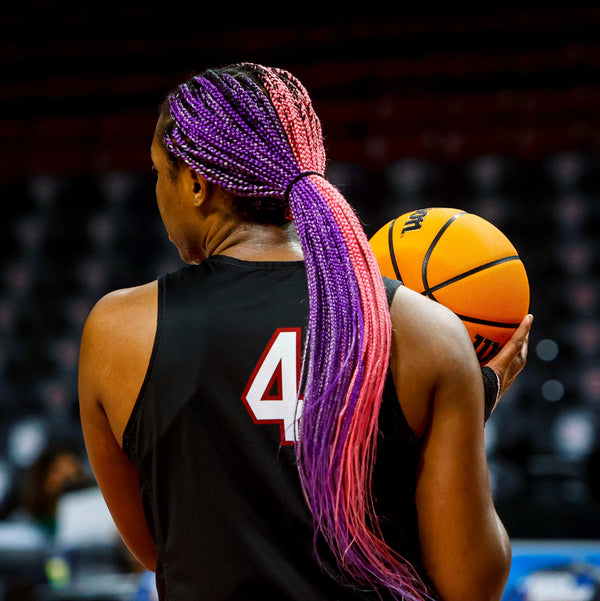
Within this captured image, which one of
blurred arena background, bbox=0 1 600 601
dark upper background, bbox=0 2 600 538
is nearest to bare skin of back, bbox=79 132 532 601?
blurred arena background, bbox=0 1 600 601

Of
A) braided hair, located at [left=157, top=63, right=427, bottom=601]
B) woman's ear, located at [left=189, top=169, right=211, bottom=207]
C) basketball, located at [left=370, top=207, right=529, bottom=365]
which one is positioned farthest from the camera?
basketball, located at [left=370, top=207, right=529, bottom=365]

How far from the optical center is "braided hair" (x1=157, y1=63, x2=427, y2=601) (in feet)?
3.02

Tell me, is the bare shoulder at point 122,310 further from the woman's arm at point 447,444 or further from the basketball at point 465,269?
the basketball at point 465,269

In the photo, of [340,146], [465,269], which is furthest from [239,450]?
[340,146]

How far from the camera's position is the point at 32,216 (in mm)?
6652

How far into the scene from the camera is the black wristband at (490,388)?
1093mm

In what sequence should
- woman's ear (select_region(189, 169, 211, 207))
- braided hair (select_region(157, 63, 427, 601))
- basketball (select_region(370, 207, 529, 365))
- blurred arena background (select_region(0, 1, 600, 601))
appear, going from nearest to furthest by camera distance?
braided hair (select_region(157, 63, 427, 601)) < woman's ear (select_region(189, 169, 211, 207)) < basketball (select_region(370, 207, 529, 365)) < blurred arena background (select_region(0, 1, 600, 601))

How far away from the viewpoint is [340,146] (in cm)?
648

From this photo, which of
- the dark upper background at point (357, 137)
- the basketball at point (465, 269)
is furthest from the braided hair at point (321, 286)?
the dark upper background at point (357, 137)

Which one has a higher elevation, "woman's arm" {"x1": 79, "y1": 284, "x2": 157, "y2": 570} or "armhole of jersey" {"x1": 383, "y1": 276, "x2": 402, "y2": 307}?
"armhole of jersey" {"x1": 383, "y1": 276, "x2": 402, "y2": 307}

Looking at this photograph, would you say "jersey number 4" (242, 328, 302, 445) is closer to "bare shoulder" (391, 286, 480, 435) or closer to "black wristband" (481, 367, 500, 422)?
"bare shoulder" (391, 286, 480, 435)

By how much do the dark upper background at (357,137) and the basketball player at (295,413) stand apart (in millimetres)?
5146

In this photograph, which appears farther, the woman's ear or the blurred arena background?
the blurred arena background

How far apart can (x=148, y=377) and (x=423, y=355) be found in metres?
0.32
